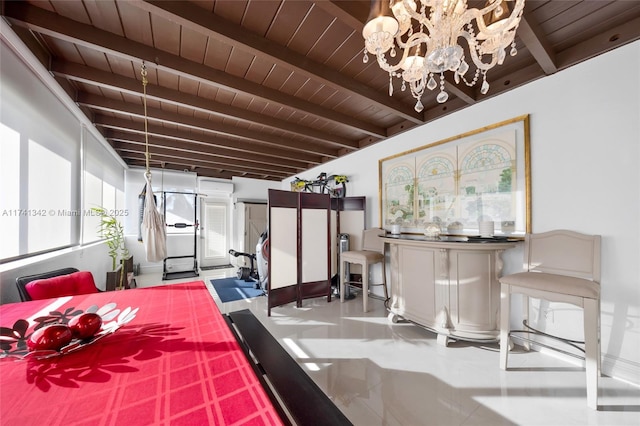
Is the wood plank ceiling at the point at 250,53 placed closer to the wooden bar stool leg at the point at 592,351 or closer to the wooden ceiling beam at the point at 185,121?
the wooden ceiling beam at the point at 185,121

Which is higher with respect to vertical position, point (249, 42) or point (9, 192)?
point (249, 42)

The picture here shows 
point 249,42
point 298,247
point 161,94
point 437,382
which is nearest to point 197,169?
point 161,94

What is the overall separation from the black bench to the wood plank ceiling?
2.23m

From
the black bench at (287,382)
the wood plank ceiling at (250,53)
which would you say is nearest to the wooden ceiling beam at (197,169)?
the wood plank ceiling at (250,53)

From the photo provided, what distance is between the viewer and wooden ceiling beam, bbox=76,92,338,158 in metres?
2.72

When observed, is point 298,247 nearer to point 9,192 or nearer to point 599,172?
point 9,192

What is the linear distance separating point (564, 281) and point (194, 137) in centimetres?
503

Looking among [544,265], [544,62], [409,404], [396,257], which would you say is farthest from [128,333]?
[544,62]

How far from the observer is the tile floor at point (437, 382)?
1.53 m

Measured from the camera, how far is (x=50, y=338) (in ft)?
2.84

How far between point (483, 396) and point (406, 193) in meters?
2.50

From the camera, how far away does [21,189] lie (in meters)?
1.94

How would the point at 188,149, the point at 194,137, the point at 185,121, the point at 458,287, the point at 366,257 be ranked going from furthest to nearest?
the point at 188,149 < the point at 194,137 < the point at 366,257 < the point at 185,121 < the point at 458,287

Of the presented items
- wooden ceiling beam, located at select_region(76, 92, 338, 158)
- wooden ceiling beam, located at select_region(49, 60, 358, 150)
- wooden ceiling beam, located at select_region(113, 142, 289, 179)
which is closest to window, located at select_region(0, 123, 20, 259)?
wooden ceiling beam, located at select_region(49, 60, 358, 150)
